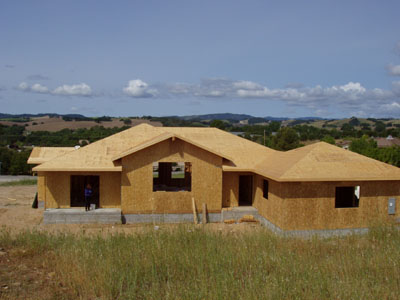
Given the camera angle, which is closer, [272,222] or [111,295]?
[111,295]

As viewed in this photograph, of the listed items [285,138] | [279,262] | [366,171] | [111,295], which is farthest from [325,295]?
[285,138]

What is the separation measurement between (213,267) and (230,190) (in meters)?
11.1

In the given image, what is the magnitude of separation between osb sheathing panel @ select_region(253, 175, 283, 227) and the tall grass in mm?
4998

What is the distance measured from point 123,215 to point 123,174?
6.35 feet

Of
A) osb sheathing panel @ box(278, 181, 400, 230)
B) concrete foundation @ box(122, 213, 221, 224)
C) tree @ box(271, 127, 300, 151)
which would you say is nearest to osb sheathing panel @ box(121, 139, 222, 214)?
concrete foundation @ box(122, 213, 221, 224)

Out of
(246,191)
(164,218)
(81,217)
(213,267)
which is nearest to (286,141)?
(246,191)

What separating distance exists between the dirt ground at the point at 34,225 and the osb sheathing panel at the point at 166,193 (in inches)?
41.6

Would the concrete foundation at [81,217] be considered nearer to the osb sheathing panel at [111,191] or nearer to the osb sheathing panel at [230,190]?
the osb sheathing panel at [111,191]

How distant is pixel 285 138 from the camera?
53281 millimetres

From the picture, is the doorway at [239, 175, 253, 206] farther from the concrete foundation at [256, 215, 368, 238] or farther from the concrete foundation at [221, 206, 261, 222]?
the concrete foundation at [256, 215, 368, 238]

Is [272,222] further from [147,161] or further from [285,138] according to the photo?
[285,138]

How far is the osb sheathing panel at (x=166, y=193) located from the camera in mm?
17781

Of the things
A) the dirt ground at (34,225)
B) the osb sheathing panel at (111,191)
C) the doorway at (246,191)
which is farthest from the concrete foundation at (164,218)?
the doorway at (246,191)

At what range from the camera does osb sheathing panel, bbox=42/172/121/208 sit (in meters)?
18.5
